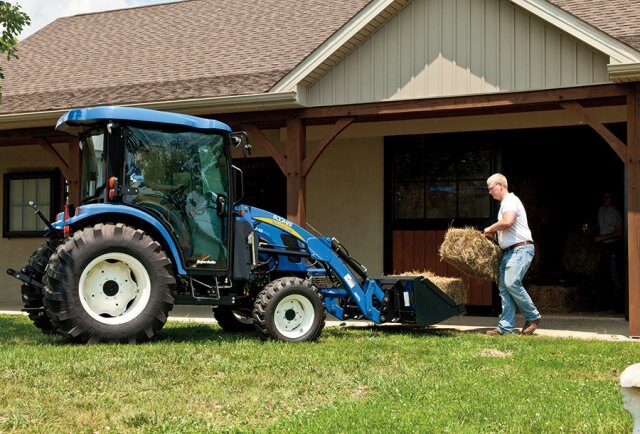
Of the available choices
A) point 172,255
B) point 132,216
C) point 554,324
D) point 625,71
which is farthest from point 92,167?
point 554,324

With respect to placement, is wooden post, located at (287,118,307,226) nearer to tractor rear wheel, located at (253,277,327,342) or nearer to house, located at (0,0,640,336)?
house, located at (0,0,640,336)

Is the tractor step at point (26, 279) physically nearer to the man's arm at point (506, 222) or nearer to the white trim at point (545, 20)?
the white trim at point (545, 20)

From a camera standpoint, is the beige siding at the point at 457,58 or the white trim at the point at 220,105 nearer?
the beige siding at the point at 457,58

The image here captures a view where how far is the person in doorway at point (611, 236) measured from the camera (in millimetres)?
13031

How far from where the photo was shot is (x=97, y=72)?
1475cm

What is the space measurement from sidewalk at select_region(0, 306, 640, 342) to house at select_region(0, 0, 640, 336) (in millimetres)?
606

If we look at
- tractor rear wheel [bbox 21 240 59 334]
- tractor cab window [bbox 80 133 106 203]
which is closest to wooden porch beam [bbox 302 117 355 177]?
tractor cab window [bbox 80 133 106 203]

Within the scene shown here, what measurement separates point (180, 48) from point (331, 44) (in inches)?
184

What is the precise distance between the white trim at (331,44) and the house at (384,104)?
0.06 feet

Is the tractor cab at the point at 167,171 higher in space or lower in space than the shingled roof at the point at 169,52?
lower

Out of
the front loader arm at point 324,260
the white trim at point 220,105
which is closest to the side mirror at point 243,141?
the front loader arm at point 324,260

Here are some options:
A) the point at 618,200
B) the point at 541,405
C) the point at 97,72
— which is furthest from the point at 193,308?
the point at 541,405

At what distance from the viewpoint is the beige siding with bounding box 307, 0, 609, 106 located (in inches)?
402

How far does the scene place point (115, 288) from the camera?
26.5ft
